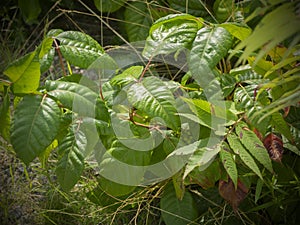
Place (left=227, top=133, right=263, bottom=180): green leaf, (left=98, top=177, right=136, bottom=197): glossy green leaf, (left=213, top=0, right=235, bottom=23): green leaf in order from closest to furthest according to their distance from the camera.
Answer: (left=227, top=133, right=263, bottom=180): green leaf → (left=98, top=177, right=136, bottom=197): glossy green leaf → (left=213, top=0, right=235, bottom=23): green leaf

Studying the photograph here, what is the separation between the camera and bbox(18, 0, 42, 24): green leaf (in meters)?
2.17

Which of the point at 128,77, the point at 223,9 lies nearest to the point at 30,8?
the point at 223,9

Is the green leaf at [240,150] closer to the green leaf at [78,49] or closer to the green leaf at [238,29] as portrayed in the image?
the green leaf at [238,29]

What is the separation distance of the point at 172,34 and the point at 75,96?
0.24 metres

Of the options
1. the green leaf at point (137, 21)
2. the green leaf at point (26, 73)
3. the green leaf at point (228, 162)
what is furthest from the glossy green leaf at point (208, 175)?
the green leaf at point (137, 21)

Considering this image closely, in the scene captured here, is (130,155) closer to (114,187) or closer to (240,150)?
(114,187)

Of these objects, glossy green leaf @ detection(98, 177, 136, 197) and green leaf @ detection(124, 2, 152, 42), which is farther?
green leaf @ detection(124, 2, 152, 42)

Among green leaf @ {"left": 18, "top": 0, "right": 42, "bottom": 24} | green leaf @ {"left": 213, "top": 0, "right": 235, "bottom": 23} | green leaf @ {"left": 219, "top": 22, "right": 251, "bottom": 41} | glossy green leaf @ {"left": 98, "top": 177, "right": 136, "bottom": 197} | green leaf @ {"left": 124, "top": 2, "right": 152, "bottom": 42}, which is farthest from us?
green leaf @ {"left": 18, "top": 0, "right": 42, "bottom": 24}

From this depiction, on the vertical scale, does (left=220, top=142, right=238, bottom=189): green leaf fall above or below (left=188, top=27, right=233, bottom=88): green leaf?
below

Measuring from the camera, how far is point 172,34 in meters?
1.18

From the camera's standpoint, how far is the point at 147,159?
122 centimetres

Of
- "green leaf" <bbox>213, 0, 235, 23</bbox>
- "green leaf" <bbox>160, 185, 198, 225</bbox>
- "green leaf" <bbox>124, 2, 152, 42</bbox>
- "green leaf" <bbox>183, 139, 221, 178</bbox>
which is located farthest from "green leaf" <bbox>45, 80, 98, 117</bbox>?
"green leaf" <bbox>124, 2, 152, 42</bbox>

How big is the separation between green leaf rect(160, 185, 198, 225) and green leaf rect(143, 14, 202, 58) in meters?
0.37

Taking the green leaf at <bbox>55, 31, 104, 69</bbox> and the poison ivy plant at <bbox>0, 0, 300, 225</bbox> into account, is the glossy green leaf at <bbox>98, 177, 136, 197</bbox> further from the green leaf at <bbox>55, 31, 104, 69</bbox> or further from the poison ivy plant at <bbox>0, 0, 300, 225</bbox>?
the green leaf at <bbox>55, 31, 104, 69</bbox>
